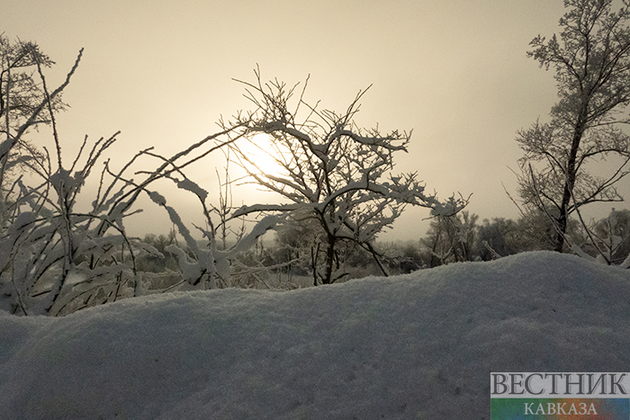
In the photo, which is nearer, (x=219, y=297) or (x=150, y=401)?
(x=150, y=401)

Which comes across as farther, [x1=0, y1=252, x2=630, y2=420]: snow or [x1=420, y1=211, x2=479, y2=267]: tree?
[x1=420, y1=211, x2=479, y2=267]: tree

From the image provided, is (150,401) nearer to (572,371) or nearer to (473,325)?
(473,325)

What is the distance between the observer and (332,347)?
2.43ft

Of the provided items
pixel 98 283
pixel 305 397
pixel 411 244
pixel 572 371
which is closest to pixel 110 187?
pixel 98 283

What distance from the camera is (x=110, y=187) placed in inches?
63.8

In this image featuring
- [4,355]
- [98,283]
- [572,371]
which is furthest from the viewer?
[98,283]

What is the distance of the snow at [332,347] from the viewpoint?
634mm

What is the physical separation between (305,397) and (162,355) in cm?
32

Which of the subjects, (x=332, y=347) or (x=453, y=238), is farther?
(x=453, y=238)

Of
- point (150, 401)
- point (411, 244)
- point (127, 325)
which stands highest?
point (127, 325)

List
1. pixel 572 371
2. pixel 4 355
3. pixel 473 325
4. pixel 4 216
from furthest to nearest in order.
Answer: pixel 4 216 < pixel 4 355 < pixel 473 325 < pixel 572 371

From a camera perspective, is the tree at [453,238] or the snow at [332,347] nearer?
the snow at [332,347]

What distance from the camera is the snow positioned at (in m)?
0.63

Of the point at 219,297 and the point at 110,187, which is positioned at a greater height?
the point at 110,187
